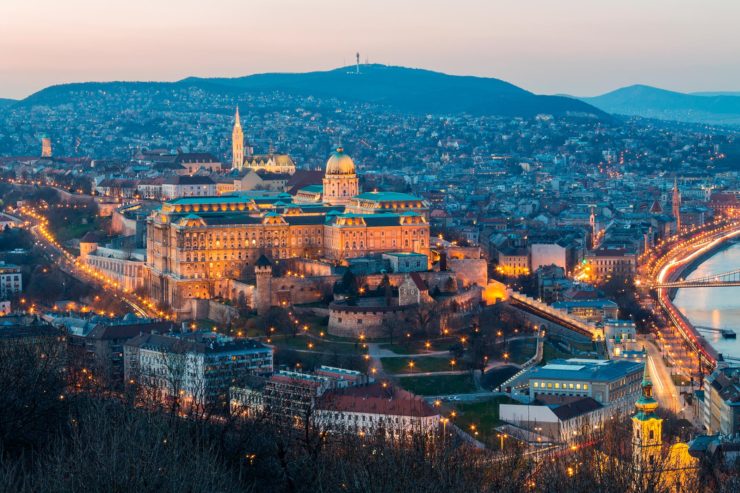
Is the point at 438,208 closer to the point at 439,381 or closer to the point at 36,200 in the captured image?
the point at 36,200

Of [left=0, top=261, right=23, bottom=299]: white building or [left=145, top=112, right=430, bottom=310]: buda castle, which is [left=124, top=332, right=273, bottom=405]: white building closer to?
[left=145, top=112, right=430, bottom=310]: buda castle

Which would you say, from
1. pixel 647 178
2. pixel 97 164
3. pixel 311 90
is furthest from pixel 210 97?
pixel 97 164

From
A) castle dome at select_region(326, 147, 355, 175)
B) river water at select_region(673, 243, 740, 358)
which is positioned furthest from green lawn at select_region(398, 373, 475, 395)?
castle dome at select_region(326, 147, 355, 175)

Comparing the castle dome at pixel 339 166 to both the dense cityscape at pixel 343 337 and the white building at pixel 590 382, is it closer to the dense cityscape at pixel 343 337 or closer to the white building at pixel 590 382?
the dense cityscape at pixel 343 337

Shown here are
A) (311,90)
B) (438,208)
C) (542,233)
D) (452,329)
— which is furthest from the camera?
(311,90)

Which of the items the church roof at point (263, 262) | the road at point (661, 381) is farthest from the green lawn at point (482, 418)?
the church roof at point (263, 262)

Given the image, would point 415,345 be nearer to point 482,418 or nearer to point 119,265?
point 482,418
